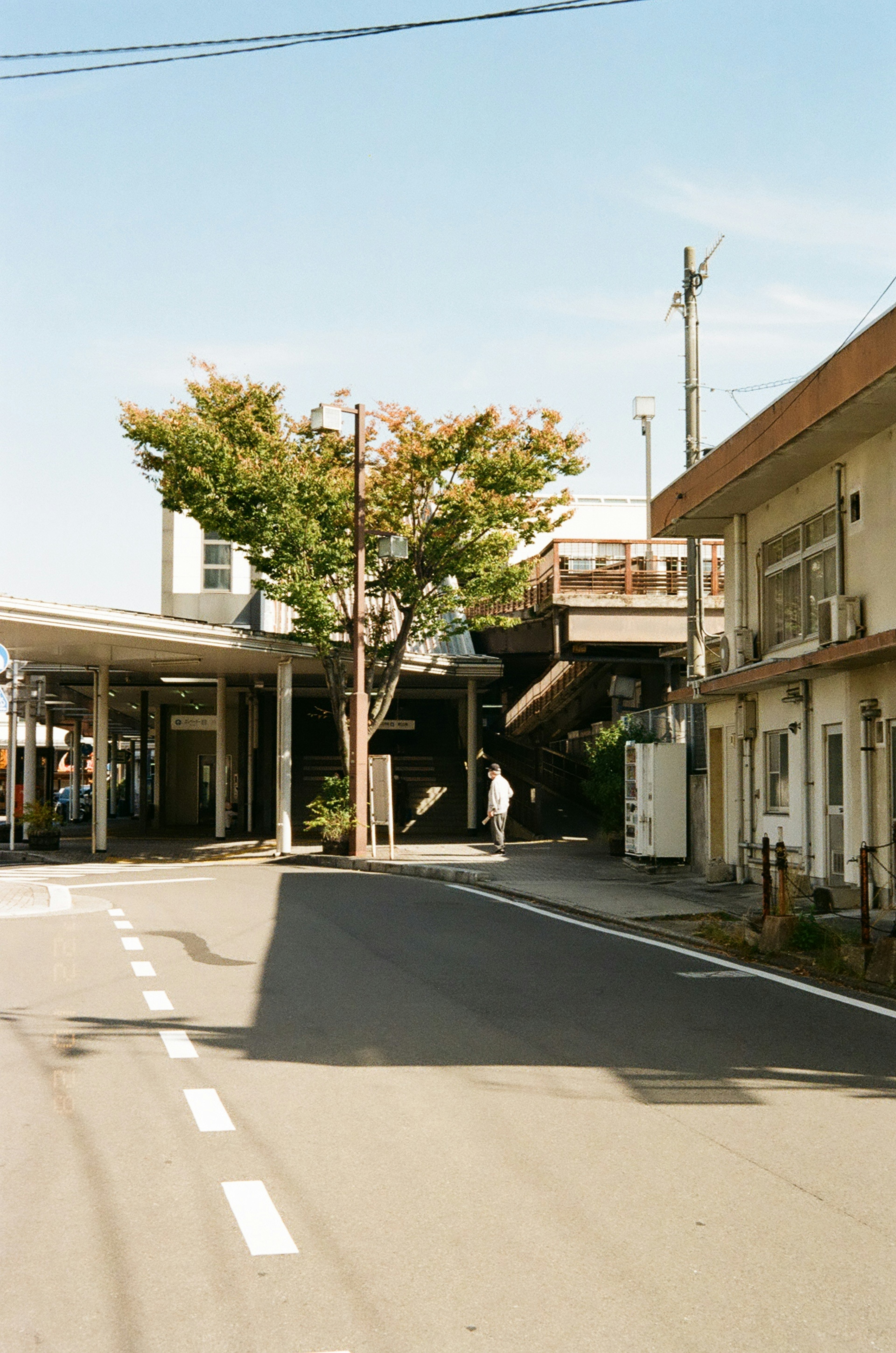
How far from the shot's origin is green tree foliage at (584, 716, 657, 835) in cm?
2503

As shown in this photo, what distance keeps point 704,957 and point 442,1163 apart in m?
6.82

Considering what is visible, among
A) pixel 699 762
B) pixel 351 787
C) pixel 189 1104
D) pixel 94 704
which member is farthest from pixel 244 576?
pixel 189 1104

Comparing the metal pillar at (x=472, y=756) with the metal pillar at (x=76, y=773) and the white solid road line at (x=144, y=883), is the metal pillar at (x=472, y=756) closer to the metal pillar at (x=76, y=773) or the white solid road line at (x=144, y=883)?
the white solid road line at (x=144, y=883)

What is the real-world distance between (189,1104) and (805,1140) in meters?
2.83

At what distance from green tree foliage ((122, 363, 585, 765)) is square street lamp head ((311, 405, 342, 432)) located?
25.8 inches

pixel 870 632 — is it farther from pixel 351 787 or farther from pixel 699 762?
pixel 351 787

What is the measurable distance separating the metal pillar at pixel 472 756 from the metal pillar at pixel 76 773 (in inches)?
604

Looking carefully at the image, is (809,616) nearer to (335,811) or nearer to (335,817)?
(335,817)

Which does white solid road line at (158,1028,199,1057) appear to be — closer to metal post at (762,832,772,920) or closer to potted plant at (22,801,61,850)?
metal post at (762,832,772,920)

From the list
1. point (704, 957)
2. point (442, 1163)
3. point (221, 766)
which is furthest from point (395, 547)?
point (442, 1163)

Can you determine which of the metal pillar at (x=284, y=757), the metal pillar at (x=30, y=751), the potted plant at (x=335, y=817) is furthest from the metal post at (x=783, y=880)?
the metal pillar at (x=30, y=751)

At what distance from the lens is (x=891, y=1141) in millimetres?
5809

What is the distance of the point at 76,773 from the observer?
4331 centimetres

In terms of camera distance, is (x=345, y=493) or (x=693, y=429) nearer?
(x=693, y=429)
